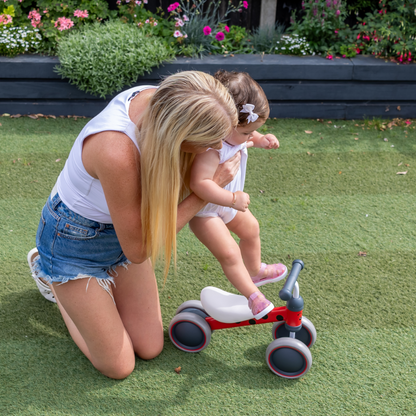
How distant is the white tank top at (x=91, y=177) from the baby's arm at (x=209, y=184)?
0.36 metres

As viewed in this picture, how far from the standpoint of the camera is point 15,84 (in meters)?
5.16

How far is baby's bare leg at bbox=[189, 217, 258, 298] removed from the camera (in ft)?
8.00

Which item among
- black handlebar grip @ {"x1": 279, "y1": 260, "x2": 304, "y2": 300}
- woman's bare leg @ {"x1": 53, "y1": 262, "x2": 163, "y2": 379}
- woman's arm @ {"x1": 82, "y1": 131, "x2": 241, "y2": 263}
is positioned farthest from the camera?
woman's bare leg @ {"x1": 53, "y1": 262, "x2": 163, "y2": 379}

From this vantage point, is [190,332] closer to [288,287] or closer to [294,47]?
[288,287]

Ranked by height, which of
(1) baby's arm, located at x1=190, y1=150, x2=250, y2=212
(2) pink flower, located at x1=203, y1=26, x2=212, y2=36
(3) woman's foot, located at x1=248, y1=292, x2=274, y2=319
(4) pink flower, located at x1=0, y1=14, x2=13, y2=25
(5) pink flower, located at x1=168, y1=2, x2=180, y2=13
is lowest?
(3) woman's foot, located at x1=248, y1=292, x2=274, y2=319

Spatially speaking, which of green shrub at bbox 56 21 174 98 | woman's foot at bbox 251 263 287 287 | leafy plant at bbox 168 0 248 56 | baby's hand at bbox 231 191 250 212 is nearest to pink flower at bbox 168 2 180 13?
leafy plant at bbox 168 0 248 56

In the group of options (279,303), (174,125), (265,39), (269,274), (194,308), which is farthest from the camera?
(265,39)

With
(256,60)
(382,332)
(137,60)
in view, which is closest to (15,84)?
(137,60)

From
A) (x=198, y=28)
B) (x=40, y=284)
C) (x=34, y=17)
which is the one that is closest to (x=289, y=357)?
(x=40, y=284)

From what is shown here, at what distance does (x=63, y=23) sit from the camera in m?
5.40

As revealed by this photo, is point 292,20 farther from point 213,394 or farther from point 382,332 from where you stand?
point 213,394

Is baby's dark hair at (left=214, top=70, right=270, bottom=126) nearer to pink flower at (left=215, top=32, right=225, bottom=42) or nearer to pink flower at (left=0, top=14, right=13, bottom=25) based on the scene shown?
pink flower at (left=215, top=32, right=225, bottom=42)

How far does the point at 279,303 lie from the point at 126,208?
1.39m

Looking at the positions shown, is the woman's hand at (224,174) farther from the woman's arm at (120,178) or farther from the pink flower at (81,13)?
the pink flower at (81,13)
